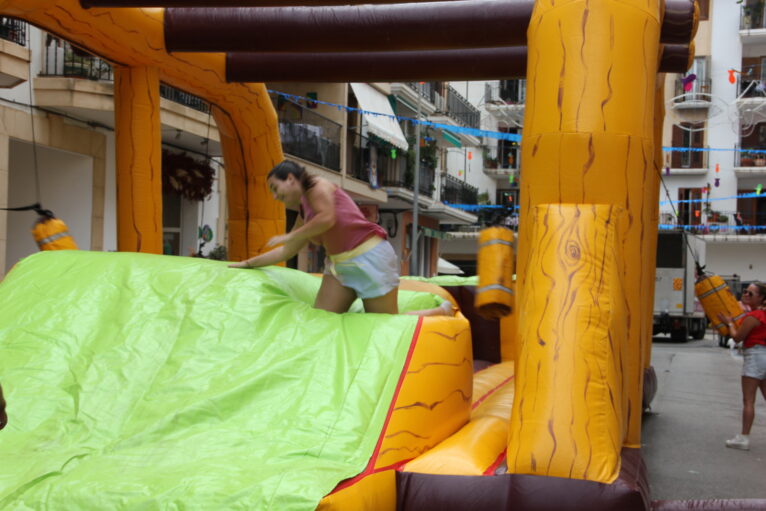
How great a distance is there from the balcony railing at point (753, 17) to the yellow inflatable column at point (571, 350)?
3246 centimetres

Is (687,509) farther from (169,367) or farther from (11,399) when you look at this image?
(11,399)

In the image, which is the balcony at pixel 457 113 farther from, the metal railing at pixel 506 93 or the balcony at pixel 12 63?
the balcony at pixel 12 63

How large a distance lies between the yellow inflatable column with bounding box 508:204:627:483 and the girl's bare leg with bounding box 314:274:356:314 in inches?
41.5

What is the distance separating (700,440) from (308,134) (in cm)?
1414

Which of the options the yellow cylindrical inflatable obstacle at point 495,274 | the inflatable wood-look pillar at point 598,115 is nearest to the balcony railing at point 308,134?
the yellow cylindrical inflatable obstacle at point 495,274

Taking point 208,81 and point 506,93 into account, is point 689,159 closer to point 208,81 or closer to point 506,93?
point 506,93

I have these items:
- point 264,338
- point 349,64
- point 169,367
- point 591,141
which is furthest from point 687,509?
point 349,64

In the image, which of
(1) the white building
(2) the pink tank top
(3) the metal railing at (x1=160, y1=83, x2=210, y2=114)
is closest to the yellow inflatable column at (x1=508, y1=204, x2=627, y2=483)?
(2) the pink tank top

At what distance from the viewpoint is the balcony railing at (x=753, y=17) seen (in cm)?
3203

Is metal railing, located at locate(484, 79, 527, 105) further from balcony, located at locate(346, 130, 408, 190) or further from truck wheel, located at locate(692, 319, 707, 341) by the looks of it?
truck wheel, located at locate(692, 319, 707, 341)

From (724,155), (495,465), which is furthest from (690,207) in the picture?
(495,465)

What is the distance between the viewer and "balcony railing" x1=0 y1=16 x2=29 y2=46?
10547 mm

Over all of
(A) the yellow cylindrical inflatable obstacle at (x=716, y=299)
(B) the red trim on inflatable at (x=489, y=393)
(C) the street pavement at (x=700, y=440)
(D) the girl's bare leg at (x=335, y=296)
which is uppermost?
(D) the girl's bare leg at (x=335, y=296)

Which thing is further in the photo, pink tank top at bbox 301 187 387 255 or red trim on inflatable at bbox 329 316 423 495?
pink tank top at bbox 301 187 387 255
